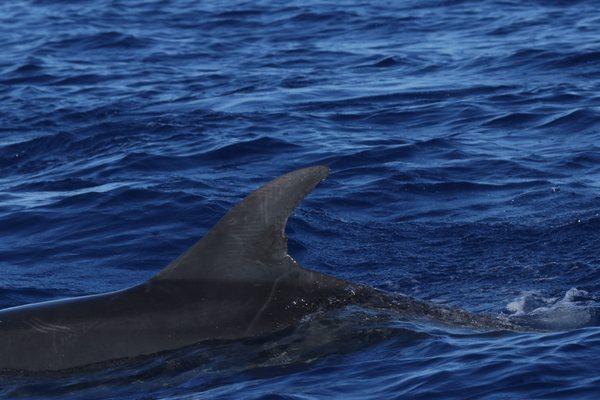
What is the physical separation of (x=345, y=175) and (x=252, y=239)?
21.5ft

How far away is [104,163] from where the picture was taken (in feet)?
51.5

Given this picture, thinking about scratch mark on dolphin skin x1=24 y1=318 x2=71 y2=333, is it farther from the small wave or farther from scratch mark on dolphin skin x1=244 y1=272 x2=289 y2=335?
the small wave

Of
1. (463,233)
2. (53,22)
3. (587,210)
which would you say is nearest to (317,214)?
(463,233)

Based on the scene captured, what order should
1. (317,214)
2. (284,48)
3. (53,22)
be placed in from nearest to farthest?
(317,214) < (284,48) < (53,22)

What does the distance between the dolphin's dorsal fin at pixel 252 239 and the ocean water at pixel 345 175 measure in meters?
0.48

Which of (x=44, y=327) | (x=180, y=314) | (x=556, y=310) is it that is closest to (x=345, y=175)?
(x=556, y=310)

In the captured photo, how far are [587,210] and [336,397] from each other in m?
5.54

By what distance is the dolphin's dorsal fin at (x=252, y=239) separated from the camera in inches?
309

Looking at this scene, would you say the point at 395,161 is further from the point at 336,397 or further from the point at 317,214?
the point at 336,397

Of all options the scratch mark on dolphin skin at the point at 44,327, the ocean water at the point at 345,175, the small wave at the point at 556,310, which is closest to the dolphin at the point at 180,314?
the scratch mark on dolphin skin at the point at 44,327

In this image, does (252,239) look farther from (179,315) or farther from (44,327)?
(44,327)

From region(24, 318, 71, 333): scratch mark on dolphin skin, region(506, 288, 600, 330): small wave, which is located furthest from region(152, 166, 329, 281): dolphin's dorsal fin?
region(506, 288, 600, 330): small wave

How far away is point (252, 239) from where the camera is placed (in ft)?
26.4

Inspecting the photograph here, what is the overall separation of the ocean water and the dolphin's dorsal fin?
48 cm
